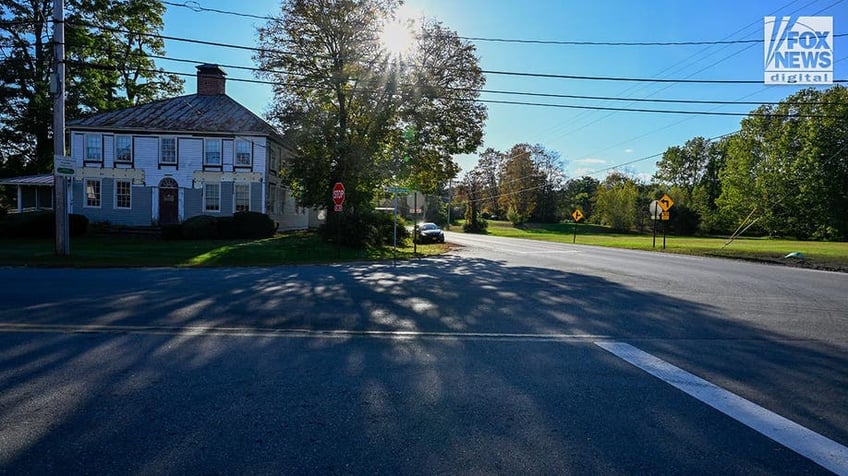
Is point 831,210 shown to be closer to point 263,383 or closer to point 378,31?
point 378,31

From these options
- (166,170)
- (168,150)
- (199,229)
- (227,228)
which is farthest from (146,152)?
(227,228)

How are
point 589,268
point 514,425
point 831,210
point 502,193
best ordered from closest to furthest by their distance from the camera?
point 514,425 → point 589,268 → point 831,210 → point 502,193

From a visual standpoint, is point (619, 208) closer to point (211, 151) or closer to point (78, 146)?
point (211, 151)

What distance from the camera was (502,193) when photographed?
3275 inches

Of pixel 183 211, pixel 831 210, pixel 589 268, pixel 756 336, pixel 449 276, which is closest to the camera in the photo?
pixel 756 336

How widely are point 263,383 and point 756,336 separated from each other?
644 centimetres

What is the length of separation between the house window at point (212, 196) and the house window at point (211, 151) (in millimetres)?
1379

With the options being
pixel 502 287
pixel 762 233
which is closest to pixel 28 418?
pixel 502 287

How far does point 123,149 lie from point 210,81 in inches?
294

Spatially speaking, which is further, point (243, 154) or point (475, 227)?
point (475, 227)

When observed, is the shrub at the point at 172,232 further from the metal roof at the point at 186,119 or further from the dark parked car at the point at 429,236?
the dark parked car at the point at 429,236

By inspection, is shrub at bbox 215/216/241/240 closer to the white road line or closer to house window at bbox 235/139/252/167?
house window at bbox 235/139/252/167

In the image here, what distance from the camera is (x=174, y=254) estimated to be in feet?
60.2

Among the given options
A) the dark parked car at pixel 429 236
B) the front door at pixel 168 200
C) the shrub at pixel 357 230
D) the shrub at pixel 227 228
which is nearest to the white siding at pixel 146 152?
the front door at pixel 168 200
